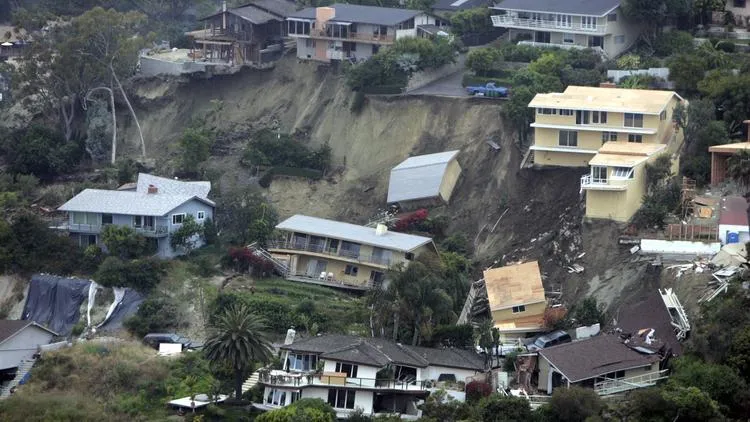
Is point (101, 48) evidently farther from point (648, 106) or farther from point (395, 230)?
point (648, 106)

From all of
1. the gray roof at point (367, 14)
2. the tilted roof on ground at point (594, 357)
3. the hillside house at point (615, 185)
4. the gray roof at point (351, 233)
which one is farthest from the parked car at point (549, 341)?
the gray roof at point (367, 14)

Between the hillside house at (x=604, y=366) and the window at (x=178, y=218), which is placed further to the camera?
the window at (x=178, y=218)

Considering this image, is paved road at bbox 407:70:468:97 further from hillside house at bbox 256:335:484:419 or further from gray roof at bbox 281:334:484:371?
hillside house at bbox 256:335:484:419

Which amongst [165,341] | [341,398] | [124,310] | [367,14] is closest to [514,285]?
[341,398]

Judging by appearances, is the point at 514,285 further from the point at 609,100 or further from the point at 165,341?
the point at 165,341

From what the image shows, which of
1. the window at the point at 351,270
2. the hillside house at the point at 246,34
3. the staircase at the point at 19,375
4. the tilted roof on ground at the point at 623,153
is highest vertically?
the hillside house at the point at 246,34

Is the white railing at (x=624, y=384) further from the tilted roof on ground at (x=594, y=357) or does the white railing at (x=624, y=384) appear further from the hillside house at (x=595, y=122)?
the hillside house at (x=595, y=122)

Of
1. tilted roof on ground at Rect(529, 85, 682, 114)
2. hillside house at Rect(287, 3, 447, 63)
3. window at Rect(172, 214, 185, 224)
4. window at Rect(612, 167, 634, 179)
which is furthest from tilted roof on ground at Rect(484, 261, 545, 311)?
hillside house at Rect(287, 3, 447, 63)
